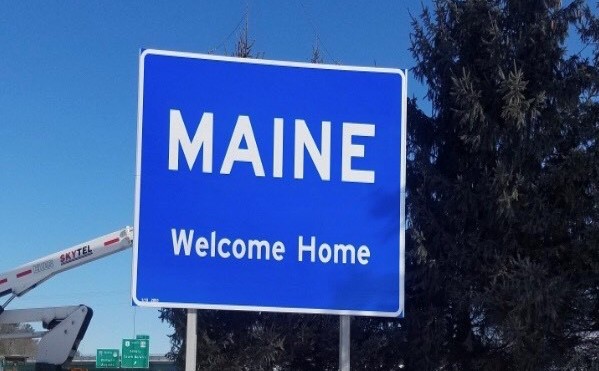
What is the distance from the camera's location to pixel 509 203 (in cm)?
667

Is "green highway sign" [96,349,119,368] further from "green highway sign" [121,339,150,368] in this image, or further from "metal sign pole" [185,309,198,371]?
"metal sign pole" [185,309,198,371]

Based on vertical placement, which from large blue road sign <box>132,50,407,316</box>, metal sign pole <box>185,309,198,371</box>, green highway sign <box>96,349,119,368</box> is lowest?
green highway sign <box>96,349,119,368</box>

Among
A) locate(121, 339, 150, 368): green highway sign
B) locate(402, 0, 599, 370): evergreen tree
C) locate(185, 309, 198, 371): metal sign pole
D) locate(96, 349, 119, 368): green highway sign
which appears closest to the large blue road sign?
locate(185, 309, 198, 371): metal sign pole

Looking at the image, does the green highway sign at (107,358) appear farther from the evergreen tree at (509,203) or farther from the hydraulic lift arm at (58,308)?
the evergreen tree at (509,203)

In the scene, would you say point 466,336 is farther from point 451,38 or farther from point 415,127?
point 451,38

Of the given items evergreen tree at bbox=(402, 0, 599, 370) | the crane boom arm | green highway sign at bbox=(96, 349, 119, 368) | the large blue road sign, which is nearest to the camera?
the large blue road sign

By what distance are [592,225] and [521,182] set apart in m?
0.57

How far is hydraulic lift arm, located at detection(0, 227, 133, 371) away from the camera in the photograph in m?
15.7

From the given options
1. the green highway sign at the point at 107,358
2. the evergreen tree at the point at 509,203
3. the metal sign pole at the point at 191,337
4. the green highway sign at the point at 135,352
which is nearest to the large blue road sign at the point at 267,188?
the metal sign pole at the point at 191,337

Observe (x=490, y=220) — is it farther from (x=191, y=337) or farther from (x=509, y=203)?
(x=191, y=337)

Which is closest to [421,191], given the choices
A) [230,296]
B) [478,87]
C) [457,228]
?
[457,228]

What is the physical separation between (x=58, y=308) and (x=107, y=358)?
3299 cm

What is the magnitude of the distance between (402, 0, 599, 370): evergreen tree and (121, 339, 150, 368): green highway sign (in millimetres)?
39104

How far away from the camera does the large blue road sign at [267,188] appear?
5.88 m
